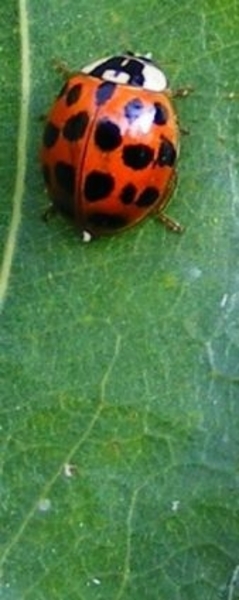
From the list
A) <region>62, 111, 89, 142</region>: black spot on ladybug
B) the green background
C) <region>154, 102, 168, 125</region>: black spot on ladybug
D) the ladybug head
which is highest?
the ladybug head

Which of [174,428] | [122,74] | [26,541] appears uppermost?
[122,74]

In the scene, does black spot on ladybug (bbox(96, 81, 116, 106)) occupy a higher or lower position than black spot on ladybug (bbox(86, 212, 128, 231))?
higher

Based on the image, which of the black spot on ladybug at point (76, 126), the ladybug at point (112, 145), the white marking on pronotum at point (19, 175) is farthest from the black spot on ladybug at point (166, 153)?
the white marking on pronotum at point (19, 175)

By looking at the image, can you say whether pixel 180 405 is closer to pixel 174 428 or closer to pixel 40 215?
pixel 174 428

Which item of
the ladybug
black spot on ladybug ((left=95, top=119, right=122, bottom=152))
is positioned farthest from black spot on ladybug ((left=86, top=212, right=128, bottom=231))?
black spot on ladybug ((left=95, top=119, right=122, bottom=152))

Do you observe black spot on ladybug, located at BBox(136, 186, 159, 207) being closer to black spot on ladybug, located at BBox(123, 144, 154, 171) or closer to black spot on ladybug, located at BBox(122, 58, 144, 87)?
black spot on ladybug, located at BBox(123, 144, 154, 171)

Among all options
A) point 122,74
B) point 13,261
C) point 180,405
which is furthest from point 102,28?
point 180,405

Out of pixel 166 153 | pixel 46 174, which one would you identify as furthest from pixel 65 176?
pixel 166 153
